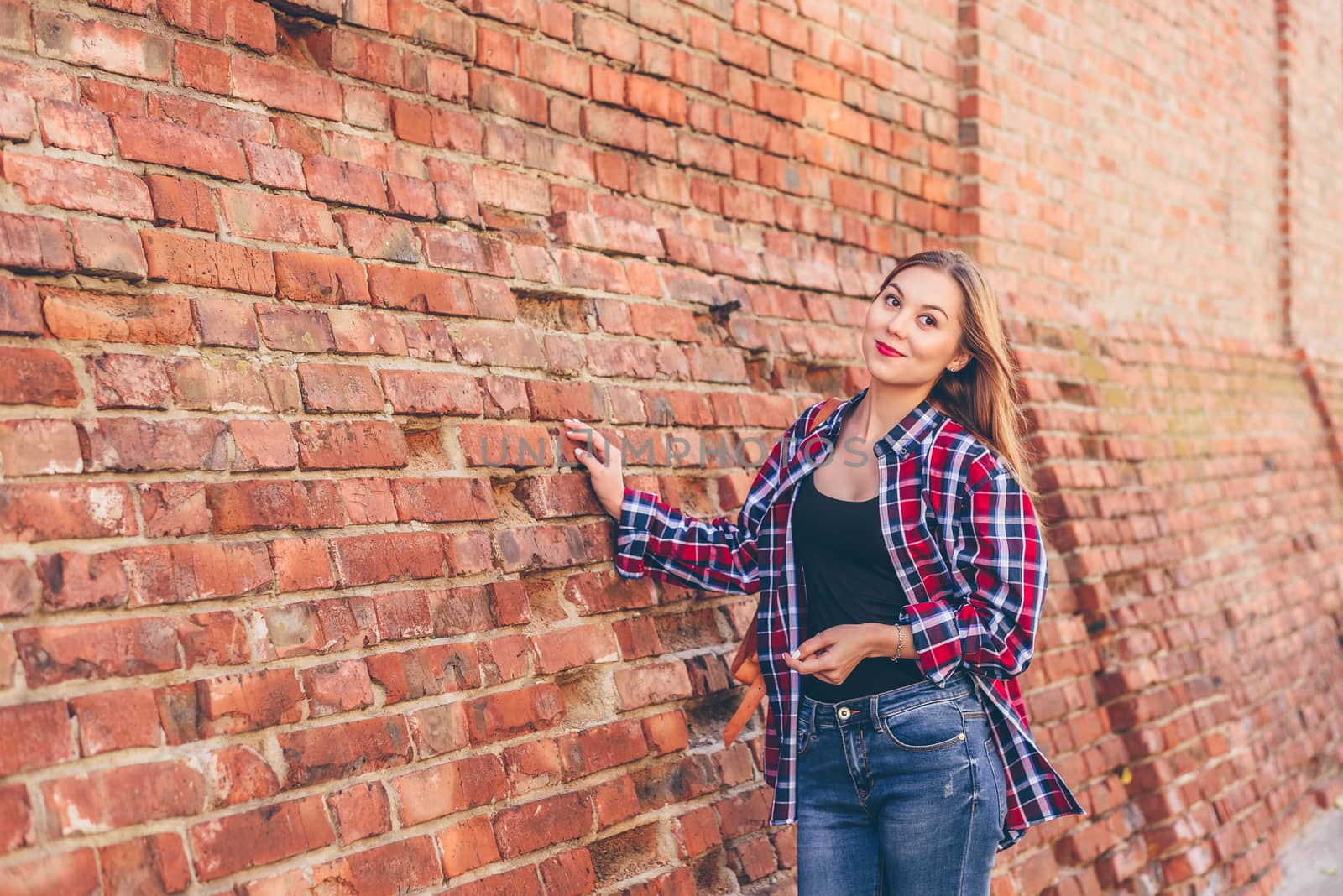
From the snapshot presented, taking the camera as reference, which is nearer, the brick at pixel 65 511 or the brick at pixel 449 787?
the brick at pixel 65 511

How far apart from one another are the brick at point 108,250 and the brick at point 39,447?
0.89ft

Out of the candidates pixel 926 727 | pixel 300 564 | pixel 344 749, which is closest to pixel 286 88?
pixel 300 564

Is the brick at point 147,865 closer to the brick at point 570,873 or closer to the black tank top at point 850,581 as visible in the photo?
the brick at point 570,873

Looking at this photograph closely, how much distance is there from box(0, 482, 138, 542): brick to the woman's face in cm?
141

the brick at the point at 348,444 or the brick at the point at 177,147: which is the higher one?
the brick at the point at 177,147

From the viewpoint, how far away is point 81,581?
1.87m

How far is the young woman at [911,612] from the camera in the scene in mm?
2283

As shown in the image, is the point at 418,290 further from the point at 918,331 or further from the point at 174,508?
the point at 918,331

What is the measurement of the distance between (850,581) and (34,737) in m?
1.43

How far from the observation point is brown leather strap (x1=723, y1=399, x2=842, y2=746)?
8.57 ft

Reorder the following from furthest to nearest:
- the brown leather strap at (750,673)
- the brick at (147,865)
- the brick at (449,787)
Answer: the brown leather strap at (750,673) → the brick at (449,787) → the brick at (147,865)

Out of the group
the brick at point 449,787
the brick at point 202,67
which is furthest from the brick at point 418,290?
the brick at point 449,787

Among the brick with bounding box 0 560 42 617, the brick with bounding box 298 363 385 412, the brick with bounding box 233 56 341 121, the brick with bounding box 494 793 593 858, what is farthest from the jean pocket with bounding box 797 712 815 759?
the brick with bounding box 233 56 341 121

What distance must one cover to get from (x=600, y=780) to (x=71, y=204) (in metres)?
1.47
